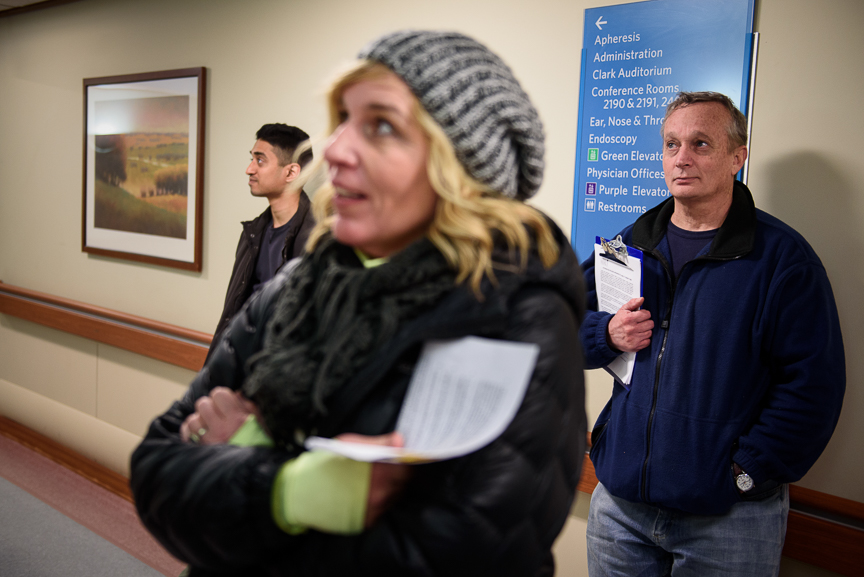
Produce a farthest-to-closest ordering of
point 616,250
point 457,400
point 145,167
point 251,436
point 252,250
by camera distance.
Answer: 1. point 145,167
2. point 252,250
3. point 616,250
4. point 251,436
5. point 457,400

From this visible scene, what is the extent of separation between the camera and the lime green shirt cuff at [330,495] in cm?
76

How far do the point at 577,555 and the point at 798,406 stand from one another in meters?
1.19

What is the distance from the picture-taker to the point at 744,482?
1671 mm

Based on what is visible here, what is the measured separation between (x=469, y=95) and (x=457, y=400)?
395 millimetres

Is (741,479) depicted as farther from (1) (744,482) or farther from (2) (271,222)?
(2) (271,222)

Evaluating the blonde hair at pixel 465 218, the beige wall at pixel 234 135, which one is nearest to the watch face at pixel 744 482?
the beige wall at pixel 234 135

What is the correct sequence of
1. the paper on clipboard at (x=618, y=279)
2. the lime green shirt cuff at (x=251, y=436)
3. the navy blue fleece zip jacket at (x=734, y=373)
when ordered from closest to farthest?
1. the lime green shirt cuff at (x=251, y=436)
2. the navy blue fleece zip jacket at (x=734, y=373)
3. the paper on clipboard at (x=618, y=279)

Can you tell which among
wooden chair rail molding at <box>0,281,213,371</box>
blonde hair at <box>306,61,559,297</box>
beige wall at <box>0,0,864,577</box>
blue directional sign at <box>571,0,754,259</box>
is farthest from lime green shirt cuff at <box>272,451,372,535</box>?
wooden chair rail molding at <box>0,281,213,371</box>

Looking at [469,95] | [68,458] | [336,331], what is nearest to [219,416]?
[336,331]

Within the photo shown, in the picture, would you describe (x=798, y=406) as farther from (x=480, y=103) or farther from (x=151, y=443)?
(x=151, y=443)

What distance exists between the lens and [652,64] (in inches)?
87.0

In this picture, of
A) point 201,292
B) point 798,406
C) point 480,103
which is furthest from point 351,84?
point 201,292

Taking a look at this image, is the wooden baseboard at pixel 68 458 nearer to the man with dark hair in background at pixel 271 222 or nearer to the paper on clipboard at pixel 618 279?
the man with dark hair in background at pixel 271 222

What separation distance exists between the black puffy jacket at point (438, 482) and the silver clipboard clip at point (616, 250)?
1.03 m
